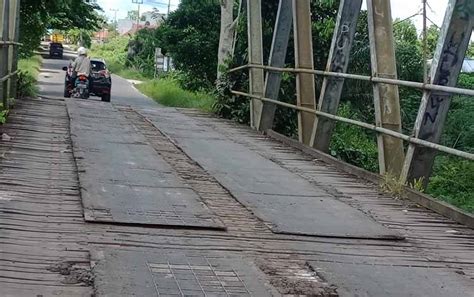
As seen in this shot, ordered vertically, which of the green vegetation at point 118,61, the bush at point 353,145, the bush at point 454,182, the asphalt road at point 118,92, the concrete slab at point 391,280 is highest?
the concrete slab at point 391,280

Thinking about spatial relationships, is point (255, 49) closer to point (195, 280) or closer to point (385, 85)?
point (385, 85)

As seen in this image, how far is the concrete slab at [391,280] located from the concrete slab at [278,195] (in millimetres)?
720

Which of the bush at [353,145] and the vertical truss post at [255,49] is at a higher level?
the vertical truss post at [255,49]

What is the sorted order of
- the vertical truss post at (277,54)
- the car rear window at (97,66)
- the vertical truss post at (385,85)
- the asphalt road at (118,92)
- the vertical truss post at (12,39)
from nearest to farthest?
the vertical truss post at (385,85) < the vertical truss post at (12,39) < the vertical truss post at (277,54) < the car rear window at (97,66) < the asphalt road at (118,92)

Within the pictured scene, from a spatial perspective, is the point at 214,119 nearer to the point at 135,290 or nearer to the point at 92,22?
the point at 135,290

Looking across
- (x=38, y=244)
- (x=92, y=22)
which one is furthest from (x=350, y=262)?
(x=92, y=22)

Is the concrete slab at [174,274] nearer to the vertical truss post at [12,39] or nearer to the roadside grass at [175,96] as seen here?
the vertical truss post at [12,39]

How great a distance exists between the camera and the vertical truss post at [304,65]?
33.3ft

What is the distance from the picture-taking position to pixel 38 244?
4.20 meters

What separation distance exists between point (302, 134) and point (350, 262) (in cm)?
578

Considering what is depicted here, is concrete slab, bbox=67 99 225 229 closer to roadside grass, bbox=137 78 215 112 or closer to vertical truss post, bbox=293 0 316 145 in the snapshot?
vertical truss post, bbox=293 0 316 145

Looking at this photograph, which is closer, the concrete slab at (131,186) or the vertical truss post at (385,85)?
the concrete slab at (131,186)

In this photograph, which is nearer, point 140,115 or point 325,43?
point 140,115

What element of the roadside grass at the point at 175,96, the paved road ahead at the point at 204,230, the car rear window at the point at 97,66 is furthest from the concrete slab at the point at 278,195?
the car rear window at the point at 97,66
